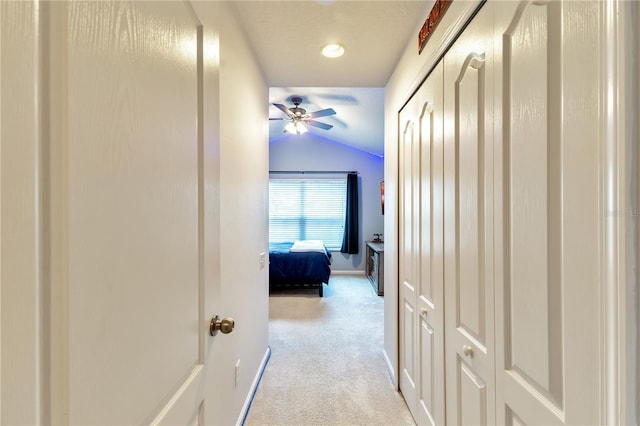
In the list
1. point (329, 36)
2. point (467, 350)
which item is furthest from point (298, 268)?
→ point (467, 350)

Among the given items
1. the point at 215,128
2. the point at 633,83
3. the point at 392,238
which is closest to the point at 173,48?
the point at 215,128

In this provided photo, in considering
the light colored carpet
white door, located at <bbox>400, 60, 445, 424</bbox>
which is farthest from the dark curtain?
white door, located at <bbox>400, 60, 445, 424</bbox>

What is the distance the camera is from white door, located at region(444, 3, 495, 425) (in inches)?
38.0

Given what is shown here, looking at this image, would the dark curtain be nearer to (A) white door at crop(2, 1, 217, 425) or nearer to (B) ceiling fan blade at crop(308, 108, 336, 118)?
(B) ceiling fan blade at crop(308, 108, 336, 118)

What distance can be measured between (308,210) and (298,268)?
2.10 m

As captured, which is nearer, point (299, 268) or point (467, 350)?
point (467, 350)

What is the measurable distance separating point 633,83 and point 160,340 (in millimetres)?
1019

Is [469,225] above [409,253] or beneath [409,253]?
above

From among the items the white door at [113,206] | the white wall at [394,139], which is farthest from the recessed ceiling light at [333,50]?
the white door at [113,206]

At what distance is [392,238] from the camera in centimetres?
227

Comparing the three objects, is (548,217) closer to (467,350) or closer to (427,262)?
(467,350)

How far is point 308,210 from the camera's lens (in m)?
6.56

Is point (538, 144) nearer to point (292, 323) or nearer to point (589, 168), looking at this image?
point (589, 168)

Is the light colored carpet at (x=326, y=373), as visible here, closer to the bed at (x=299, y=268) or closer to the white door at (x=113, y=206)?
the bed at (x=299, y=268)
